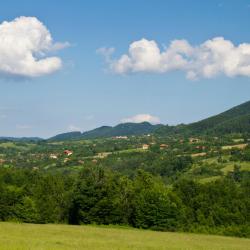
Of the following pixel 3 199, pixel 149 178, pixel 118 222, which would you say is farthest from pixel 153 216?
pixel 3 199

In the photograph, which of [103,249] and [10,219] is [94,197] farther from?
[103,249]

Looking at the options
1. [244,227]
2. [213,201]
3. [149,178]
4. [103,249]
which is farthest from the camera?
[213,201]

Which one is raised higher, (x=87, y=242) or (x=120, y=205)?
(x=87, y=242)

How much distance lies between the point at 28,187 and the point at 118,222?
76.3 feet

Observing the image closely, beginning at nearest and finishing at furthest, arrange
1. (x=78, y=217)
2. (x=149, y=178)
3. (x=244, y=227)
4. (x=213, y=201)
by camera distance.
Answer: (x=244, y=227), (x=78, y=217), (x=149, y=178), (x=213, y=201)

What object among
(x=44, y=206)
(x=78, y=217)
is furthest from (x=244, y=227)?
(x=44, y=206)

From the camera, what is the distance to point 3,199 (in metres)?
82.8

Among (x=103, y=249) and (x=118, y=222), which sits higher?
(x=103, y=249)

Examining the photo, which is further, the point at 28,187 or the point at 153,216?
the point at 28,187

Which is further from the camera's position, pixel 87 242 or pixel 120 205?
pixel 120 205

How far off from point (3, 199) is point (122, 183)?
22896 mm

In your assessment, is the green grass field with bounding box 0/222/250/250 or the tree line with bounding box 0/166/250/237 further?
the tree line with bounding box 0/166/250/237

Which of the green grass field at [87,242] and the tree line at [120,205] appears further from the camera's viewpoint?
the tree line at [120,205]

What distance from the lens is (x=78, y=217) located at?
274ft
